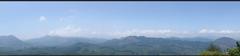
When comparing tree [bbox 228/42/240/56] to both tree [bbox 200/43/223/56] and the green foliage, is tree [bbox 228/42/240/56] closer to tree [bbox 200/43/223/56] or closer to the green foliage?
tree [bbox 200/43/223/56]

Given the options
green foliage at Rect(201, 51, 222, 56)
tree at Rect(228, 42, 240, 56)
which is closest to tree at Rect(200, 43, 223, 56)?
green foliage at Rect(201, 51, 222, 56)

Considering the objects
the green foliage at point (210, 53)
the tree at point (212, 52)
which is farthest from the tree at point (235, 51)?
the green foliage at point (210, 53)

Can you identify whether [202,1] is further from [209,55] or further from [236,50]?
[209,55]

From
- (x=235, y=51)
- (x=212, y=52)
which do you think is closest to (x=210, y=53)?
(x=212, y=52)

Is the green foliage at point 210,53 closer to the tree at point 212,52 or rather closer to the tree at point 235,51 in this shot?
the tree at point 212,52

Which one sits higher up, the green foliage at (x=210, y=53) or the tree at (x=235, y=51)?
the green foliage at (x=210, y=53)

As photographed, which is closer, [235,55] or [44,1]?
[44,1]

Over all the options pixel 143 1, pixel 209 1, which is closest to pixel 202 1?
pixel 209 1

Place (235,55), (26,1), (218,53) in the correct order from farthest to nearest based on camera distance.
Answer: (218,53) → (235,55) → (26,1)

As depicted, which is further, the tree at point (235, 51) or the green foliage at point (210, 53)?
the green foliage at point (210, 53)

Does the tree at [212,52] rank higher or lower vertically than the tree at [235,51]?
higher

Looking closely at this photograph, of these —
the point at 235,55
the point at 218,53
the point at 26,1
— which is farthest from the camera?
the point at 218,53
